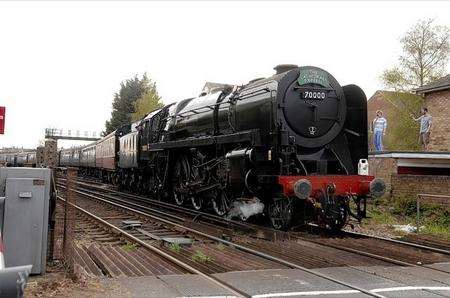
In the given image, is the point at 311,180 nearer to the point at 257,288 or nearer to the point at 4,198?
the point at 257,288

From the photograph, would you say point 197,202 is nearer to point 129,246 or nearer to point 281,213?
point 281,213

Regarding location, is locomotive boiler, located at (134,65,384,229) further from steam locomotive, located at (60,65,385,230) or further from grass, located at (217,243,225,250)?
grass, located at (217,243,225,250)

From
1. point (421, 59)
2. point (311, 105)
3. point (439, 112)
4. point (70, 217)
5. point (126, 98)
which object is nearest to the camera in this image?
point (70, 217)

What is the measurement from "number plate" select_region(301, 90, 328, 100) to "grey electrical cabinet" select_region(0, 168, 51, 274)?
18.8 ft

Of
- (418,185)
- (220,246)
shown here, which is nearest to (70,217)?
(220,246)

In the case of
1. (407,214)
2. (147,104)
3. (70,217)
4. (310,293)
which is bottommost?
(310,293)

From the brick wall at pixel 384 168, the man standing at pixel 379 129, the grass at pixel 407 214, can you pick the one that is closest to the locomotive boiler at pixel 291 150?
the grass at pixel 407 214

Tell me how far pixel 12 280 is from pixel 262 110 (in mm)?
7925

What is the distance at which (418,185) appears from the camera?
12.8 m

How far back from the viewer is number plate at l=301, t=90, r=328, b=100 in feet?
32.1

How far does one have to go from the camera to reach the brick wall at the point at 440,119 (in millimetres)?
19391

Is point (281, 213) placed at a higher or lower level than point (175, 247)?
higher

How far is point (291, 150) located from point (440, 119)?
41.7 feet

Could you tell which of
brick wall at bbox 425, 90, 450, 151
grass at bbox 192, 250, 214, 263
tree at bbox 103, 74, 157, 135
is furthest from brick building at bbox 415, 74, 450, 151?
tree at bbox 103, 74, 157, 135
